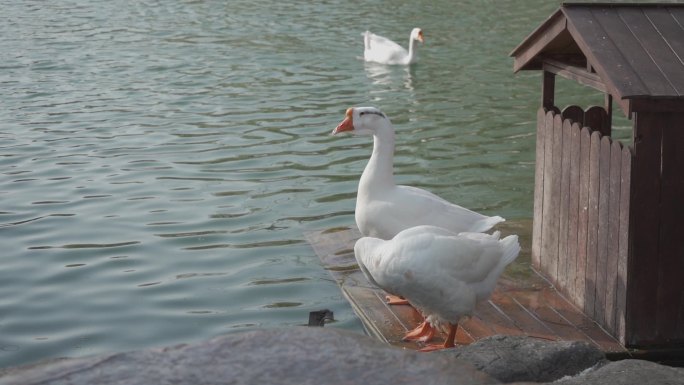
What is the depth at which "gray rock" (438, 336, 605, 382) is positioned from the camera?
15.5 feet

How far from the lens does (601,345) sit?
6.05m

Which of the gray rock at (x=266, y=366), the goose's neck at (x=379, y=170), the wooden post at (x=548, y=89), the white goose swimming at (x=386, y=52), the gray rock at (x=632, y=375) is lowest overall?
the white goose swimming at (x=386, y=52)

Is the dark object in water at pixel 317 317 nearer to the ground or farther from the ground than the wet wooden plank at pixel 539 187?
nearer to the ground

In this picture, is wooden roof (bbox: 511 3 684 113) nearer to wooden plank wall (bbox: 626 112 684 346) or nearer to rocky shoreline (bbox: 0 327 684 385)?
wooden plank wall (bbox: 626 112 684 346)

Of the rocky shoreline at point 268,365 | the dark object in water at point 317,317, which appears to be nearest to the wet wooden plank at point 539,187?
the dark object in water at point 317,317

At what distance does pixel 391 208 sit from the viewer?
22.9ft

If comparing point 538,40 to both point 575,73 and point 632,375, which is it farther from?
point 632,375

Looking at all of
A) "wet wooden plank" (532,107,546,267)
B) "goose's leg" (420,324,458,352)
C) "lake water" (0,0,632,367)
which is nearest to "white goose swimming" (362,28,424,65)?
"lake water" (0,0,632,367)

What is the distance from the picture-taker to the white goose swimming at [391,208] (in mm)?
6949

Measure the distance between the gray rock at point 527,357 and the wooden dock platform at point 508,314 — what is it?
1025mm

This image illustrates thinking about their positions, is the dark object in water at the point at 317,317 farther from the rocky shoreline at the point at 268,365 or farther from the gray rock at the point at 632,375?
the rocky shoreline at the point at 268,365

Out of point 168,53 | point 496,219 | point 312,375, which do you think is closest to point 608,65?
point 496,219

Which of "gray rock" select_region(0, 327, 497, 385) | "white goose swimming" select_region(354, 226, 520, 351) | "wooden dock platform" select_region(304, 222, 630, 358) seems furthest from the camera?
"wooden dock platform" select_region(304, 222, 630, 358)

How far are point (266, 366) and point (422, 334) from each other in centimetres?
306
